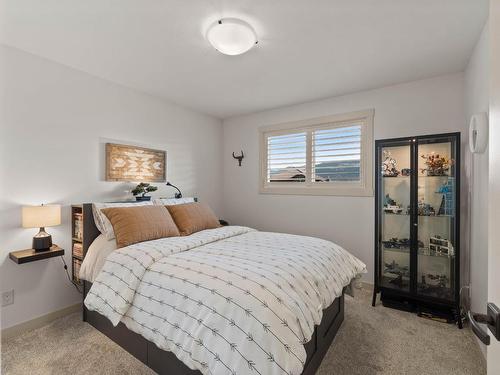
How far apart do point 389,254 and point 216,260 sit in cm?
208

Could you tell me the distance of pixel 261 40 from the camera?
208 cm

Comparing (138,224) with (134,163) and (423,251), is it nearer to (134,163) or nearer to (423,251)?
(134,163)

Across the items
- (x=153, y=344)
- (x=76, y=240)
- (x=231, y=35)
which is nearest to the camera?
(x=153, y=344)

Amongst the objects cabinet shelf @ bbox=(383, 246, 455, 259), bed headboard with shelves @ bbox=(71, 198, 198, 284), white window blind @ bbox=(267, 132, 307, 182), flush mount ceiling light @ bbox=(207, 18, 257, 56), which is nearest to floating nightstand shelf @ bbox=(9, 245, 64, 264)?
bed headboard with shelves @ bbox=(71, 198, 198, 284)

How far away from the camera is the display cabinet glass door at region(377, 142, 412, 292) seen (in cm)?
266

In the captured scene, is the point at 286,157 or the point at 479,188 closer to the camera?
the point at 479,188

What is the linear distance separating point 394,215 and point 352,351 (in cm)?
149

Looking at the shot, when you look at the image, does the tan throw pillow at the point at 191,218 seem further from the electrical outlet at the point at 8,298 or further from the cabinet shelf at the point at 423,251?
the cabinet shelf at the point at 423,251

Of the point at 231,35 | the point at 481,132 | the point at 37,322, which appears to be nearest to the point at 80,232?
the point at 37,322

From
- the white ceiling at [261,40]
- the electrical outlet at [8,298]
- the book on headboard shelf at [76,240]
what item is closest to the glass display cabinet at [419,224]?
the white ceiling at [261,40]

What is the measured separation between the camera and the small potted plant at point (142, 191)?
9.65 feet

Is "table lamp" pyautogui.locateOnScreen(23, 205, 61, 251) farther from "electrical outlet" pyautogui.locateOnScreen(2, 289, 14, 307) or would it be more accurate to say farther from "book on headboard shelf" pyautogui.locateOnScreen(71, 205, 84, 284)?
"electrical outlet" pyautogui.locateOnScreen(2, 289, 14, 307)

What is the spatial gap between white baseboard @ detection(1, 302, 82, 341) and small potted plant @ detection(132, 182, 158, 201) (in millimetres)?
1242

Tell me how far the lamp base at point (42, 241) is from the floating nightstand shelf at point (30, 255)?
4 cm
